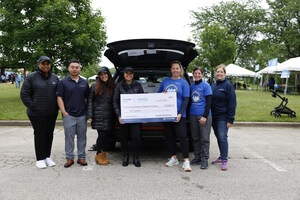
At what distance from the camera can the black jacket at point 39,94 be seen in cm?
383

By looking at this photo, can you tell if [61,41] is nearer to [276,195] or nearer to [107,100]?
[107,100]

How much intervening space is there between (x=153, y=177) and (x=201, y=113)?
1.25 m

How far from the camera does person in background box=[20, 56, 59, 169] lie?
386cm

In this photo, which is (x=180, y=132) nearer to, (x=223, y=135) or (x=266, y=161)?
(x=223, y=135)

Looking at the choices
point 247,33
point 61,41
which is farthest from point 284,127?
point 247,33

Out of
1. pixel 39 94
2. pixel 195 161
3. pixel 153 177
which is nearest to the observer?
pixel 153 177

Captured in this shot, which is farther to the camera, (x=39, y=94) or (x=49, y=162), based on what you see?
(x=49, y=162)

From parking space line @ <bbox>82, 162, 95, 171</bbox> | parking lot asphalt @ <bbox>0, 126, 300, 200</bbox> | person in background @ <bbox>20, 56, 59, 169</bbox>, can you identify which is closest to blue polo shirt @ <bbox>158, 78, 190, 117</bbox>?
parking lot asphalt @ <bbox>0, 126, 300, 200</bbox>

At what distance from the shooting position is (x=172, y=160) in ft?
13.6

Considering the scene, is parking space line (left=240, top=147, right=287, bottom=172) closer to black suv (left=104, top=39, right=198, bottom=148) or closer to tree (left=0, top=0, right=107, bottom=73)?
black suv (left=104, top=39, right=198, bottom=148)

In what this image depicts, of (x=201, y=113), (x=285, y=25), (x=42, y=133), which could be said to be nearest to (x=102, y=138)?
(x=42, y=133)

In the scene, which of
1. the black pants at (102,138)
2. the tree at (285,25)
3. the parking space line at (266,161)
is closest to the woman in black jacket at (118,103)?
the black pants at (102,138)

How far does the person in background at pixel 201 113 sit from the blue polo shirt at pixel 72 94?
70.3 inches

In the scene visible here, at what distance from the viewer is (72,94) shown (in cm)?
393
